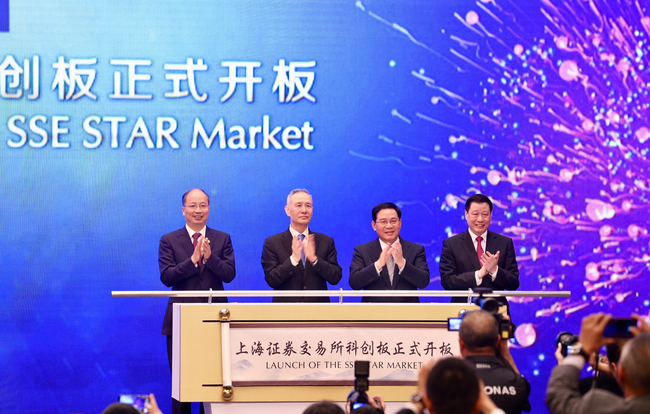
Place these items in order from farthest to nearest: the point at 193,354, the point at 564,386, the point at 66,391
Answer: the point at 66,391 → the point at 193,354 → the point at 564,386

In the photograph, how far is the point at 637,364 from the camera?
1.97m

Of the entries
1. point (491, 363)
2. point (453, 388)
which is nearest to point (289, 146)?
point (491, 363)

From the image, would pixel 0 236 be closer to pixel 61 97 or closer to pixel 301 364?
pixel 61 97

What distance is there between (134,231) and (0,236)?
34.6 inches

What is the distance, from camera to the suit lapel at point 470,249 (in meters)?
4.19

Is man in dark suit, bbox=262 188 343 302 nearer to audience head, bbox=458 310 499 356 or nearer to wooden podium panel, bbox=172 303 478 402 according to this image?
wooden podium panel, bbox=172 303 478 402

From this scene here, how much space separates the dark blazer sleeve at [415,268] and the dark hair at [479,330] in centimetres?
141

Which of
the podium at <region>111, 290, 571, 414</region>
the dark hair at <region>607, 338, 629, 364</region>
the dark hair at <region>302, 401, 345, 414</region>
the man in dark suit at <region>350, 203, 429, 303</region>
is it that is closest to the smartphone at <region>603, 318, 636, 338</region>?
the dark hair at <region>607, 338, 629, 364</region>

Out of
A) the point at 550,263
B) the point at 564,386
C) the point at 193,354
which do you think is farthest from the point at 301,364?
the point at 550,263

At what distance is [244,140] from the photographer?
17.1 feet

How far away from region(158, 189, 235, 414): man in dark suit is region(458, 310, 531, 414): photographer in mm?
1755

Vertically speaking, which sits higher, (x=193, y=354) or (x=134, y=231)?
(x=134, y=231)

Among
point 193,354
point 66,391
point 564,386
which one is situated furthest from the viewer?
point 66,391

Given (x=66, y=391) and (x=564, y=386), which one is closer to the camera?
(x=564, y=386)
